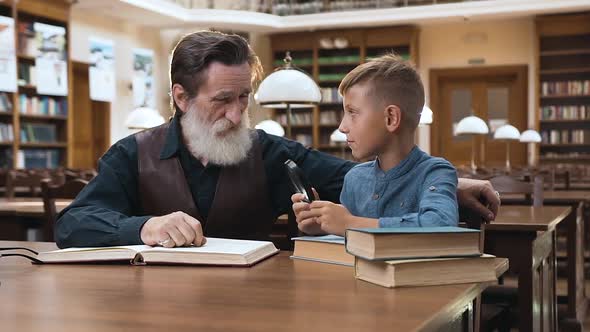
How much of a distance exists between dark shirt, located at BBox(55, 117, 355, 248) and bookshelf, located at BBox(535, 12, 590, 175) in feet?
35.0

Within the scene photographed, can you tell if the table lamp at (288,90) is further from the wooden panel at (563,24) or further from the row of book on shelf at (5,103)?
the wooden panel at (563,24)

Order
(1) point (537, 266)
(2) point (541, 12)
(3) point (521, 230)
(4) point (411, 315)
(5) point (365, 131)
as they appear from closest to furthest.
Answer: (4) point (411, 315) < (5) point (365, 131) < (1) point (537, 266) < (3) point (521, 230) < (2) point (541, 12)

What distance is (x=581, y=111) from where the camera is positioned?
12.3m

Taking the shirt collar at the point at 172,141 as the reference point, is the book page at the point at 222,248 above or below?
below

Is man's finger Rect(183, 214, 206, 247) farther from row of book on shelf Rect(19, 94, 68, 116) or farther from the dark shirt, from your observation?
row of book on shelf Rect(19, 94, 68, 116)

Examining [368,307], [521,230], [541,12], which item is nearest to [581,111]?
[541,12]

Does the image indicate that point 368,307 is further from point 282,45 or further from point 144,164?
point 282,45

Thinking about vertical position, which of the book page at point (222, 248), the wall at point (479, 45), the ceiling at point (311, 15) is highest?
the ceiling at point (311, 15)

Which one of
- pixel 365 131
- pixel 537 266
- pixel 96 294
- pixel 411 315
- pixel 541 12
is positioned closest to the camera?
pixel 411 315

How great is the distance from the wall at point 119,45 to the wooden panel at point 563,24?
20.8 ft

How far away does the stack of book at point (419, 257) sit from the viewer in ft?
4.04

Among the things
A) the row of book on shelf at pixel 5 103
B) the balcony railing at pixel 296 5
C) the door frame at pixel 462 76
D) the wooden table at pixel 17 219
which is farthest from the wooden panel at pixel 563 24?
the wooden table at pixel 17 219

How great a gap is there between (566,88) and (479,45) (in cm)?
157

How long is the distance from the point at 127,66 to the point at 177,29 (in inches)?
56.5
